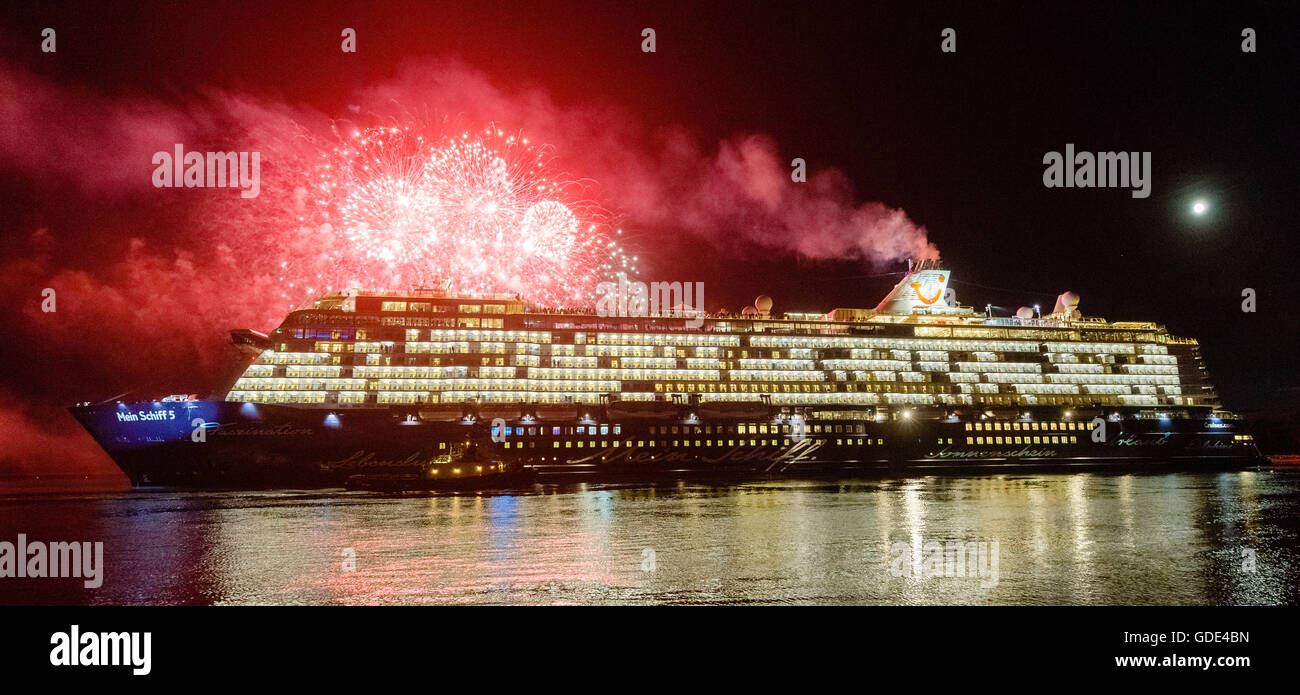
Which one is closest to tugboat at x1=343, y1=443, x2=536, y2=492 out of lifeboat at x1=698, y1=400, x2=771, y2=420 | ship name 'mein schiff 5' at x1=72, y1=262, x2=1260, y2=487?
ship name 'mein schiff 5' at x1=72, y1=262, x2=1260, y2=487

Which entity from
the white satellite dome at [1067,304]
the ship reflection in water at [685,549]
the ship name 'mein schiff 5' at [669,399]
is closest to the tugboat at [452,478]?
the ship name 'mein schiff 5' at [669,399]

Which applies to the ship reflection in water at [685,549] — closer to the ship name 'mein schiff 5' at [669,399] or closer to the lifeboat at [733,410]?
the ship name 'mein schiff 5' at [669,399]

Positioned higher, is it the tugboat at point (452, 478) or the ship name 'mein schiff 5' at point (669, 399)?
the ship name 'mein schiff 5' at point (669, 399)

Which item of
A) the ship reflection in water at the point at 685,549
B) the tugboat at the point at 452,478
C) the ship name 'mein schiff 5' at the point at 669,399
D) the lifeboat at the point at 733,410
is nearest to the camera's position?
the ship reflection in water at the point at 685,549

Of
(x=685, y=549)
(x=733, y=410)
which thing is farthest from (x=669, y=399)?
(x=685, y=549)

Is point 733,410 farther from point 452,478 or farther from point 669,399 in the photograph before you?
point 452,478
